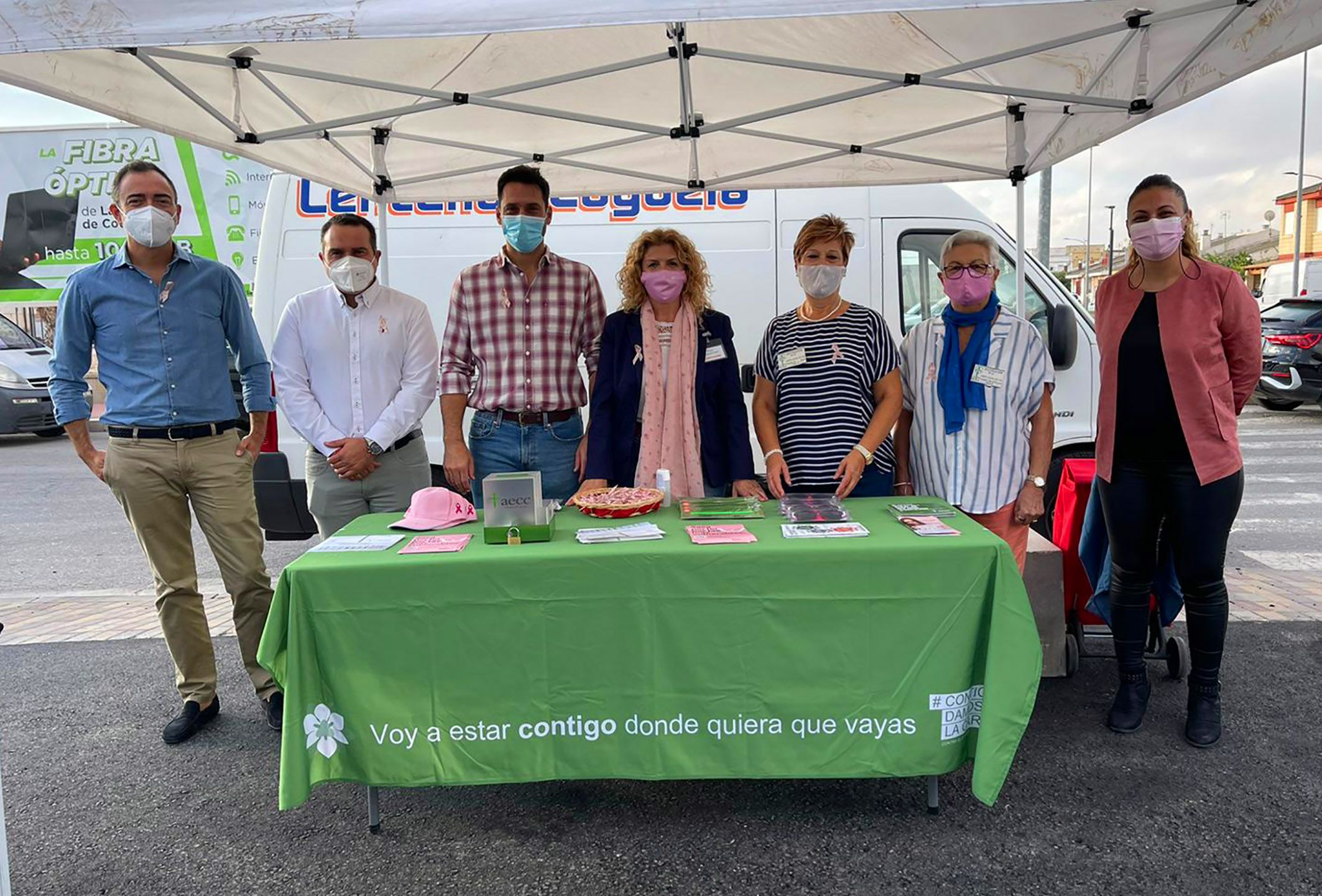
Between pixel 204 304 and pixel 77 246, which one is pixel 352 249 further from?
pixel 77 246

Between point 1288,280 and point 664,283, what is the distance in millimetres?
29370

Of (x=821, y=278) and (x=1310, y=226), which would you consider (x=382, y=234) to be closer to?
(x=821, y=278)

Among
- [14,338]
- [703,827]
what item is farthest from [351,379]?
[14,338]

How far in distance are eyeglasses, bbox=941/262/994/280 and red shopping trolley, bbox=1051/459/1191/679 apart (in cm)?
107

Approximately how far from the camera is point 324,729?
2.37m

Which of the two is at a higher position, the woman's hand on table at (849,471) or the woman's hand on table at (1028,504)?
the woman's hand on table at (849,471)

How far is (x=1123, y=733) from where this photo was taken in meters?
3.07

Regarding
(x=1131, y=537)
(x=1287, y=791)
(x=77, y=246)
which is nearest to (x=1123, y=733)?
(x=1287, y=791)

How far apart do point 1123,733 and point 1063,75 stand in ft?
8.35

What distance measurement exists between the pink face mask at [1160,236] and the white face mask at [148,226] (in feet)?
10.8

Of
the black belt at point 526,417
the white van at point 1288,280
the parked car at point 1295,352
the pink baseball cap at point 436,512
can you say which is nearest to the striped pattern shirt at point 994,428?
the black belt at point 526,417

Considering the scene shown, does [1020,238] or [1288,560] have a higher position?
[1020,238]

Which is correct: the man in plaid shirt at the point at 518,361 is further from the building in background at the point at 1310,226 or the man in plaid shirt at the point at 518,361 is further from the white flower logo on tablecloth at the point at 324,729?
the building in background at the point at 1310,226

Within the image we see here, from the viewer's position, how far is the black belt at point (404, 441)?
10.7 ft
